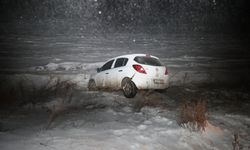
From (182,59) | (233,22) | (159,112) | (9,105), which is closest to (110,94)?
(159,112)

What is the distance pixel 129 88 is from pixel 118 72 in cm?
88

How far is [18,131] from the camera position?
714cm

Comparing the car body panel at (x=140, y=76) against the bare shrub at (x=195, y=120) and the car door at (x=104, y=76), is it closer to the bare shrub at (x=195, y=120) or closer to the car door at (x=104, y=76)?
the car door at (x=104, y=76)

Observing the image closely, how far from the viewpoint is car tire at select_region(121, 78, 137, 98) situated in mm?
11194

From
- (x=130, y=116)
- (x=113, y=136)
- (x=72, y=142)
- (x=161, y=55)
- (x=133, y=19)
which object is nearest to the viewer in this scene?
(x=72, y=142)

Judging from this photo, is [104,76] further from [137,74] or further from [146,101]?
[146,101]

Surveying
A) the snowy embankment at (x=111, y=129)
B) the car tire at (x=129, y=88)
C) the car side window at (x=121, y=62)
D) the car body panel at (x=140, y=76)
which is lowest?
the snowy embankment at (x=111, y=129)

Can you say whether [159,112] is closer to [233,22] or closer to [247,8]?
[233,22]

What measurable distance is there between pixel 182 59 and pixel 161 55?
136 inches

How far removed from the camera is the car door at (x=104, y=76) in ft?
41.4

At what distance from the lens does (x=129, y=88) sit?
37.2ft

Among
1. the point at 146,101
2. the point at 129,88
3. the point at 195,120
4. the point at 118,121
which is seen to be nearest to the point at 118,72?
the point at 129,88

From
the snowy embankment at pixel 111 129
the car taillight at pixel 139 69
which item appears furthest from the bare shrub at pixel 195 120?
the car taillight at pixel 139 69

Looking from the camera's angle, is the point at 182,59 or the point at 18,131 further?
the point at 182,59
